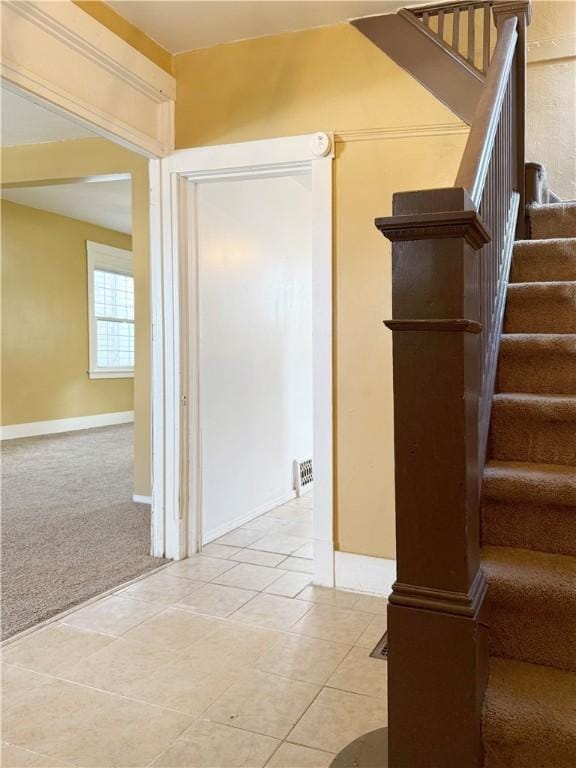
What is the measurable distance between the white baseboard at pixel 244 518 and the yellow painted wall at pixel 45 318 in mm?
4073

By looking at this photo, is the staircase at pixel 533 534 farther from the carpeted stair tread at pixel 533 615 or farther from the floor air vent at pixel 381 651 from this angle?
the floor air vent at pixel 381 651

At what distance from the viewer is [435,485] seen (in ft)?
3.96

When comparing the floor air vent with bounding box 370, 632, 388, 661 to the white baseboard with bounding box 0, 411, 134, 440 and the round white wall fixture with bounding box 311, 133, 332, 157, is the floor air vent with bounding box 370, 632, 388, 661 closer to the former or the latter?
the round white wall fixture with bounding box 311, 133, 332, 157

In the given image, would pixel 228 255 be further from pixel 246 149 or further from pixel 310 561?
pixel 310 561

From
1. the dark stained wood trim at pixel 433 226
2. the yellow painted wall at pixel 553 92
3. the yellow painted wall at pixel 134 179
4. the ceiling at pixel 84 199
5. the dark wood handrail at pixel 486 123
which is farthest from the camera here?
the ceiling at pixel 84 199

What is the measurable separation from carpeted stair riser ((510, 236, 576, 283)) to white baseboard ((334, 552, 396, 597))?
4.58ft

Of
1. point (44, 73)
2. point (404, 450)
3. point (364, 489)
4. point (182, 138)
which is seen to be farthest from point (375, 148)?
point (404, 450)

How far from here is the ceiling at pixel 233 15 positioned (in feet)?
8.34

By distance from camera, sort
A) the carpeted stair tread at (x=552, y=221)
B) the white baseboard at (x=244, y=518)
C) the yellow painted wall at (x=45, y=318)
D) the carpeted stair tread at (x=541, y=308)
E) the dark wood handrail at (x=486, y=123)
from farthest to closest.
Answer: the yellow painted wall at (x=45, y=318)
the white baseboard at (x=244, y=518)
the carpeted stair tread at (x=552, y=221)
the carpeted stair tread at (x=541, y=308)
the dark wood handrail at (x=486, y=123)

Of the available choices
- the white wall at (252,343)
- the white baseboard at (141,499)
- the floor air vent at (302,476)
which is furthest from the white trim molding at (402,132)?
the white baseboard at (141,499)

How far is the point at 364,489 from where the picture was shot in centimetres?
270

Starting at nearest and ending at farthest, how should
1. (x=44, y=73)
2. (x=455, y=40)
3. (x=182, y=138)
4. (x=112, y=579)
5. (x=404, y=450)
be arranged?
1. (x=404, y=450)
2. (x=44, y=73)
3. (x=455, y=40)
4. (x=112, y=579)
5. (x=182, y=138)

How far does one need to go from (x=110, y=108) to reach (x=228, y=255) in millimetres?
1122

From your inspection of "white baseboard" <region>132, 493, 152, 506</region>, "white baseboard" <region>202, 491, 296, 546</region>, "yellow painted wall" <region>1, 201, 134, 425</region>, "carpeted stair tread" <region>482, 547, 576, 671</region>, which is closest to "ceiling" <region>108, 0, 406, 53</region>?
"carpeted stair tread" <region>482, 547, 576, 671</region>
